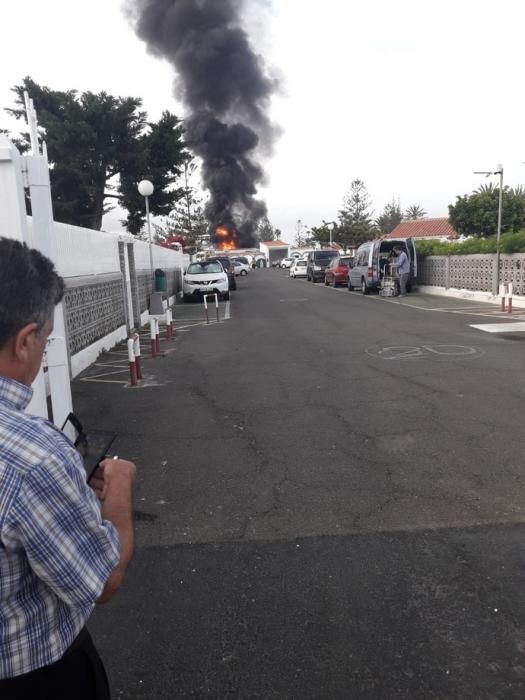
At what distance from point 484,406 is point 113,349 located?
7737 millimetres

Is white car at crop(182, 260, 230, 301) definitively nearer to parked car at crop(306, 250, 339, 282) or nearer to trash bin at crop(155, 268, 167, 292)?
trash bin at crop(155, 268, 167, 292)

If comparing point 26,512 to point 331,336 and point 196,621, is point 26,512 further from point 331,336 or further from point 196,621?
point 331,336

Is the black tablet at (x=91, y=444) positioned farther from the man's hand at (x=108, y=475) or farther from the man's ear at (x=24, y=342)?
the man's ear at (x=24, y=342)

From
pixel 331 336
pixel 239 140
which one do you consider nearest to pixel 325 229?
pixel 239 140

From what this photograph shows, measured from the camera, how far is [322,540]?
137 inches

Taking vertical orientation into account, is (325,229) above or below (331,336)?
above

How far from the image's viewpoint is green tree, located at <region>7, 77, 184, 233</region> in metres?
30.4

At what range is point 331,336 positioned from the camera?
12.1 metres

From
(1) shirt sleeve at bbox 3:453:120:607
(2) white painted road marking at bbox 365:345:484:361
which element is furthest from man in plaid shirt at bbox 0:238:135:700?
(2) white painted road marking at bbox 365:345:484:361

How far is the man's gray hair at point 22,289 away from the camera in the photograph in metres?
1.25

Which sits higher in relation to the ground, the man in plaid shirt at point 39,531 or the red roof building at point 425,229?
the red roof building at point 425,229

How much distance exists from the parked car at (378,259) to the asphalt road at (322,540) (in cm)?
1538

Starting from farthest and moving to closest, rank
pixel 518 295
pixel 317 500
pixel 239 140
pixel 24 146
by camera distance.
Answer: pixel 239 140 → pixel 24 146 → pixel 518 295 → pixel 317 500

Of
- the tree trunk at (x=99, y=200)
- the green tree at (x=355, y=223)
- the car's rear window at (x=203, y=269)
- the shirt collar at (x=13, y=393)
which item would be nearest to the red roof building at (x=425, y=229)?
the green tree at (x=355, y=223)
